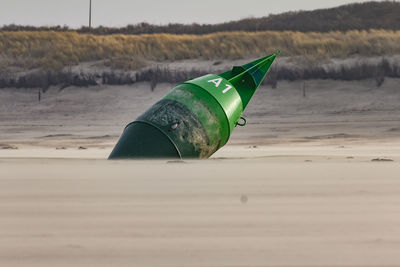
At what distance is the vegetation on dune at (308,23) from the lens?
45688 mm


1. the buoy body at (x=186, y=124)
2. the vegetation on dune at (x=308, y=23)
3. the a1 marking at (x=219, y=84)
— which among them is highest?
the a1 marking at (x=219, y=84)

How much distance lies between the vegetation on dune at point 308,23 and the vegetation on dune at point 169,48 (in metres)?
13.8

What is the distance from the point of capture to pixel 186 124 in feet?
23.5

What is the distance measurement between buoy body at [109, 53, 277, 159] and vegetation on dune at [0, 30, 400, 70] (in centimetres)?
1636

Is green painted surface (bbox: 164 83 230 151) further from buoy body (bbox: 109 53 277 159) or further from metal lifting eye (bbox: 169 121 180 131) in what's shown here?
metal lifting eye (bbox: 169 121 180 131)

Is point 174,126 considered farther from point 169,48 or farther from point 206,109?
point 169,48

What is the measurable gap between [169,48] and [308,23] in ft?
106

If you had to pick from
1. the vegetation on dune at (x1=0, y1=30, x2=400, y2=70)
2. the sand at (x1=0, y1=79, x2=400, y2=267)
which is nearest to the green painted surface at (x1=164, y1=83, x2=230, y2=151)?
the sand at (x1=0, y1=79, x2=400, y2=267)

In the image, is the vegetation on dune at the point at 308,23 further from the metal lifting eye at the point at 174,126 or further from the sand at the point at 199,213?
the sand at the point at 199,213

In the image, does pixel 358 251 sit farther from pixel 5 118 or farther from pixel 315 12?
pixel 315 12

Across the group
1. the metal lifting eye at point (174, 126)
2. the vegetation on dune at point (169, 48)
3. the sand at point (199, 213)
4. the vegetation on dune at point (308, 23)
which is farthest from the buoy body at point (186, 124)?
the vegetation on dune at point (308, 23)

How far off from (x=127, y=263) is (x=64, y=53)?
24.8 m

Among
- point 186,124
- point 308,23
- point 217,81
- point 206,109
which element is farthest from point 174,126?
point 308,23

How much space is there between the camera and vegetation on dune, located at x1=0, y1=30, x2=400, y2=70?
24.6m
